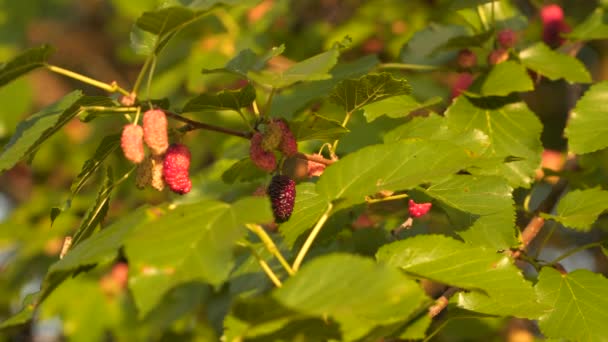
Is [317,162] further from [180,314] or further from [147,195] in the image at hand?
[147,195]

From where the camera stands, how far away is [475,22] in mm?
1816

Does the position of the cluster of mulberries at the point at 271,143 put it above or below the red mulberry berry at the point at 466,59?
above

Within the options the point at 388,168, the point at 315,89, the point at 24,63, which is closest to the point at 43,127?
the point at 24,63

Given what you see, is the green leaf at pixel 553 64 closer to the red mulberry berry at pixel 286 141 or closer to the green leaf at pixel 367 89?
the green leaf at pixel 367 89

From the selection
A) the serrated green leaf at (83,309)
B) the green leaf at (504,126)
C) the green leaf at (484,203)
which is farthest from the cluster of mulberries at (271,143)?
the serrated green leaf at (83,309)

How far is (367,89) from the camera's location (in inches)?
48.9

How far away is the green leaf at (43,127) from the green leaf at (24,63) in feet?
0.20

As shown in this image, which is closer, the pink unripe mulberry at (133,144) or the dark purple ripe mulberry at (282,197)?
the pink unripe mulberry at (133,144)

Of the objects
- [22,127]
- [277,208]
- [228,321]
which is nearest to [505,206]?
[277,208]

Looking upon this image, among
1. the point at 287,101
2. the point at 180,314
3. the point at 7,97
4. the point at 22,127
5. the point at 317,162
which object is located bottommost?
the point at 180,314

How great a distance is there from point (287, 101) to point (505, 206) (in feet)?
2.07

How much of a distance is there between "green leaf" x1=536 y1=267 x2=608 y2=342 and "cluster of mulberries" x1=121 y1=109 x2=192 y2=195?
56 cm

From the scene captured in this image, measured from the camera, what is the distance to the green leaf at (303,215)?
3.84 feet

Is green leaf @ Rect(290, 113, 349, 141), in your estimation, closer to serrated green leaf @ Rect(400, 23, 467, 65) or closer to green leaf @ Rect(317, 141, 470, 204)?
green leaf @ Rect(317, 141, 470, 204)
